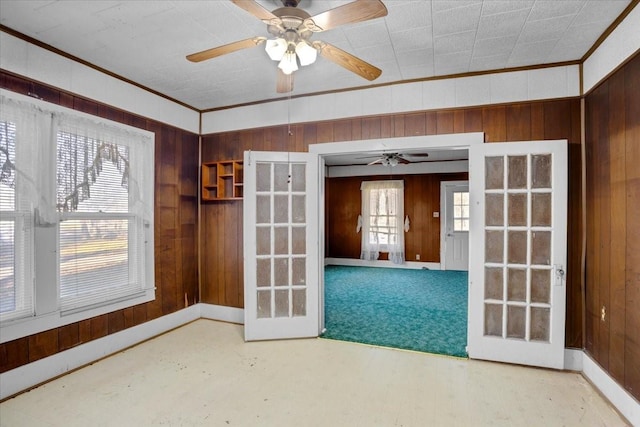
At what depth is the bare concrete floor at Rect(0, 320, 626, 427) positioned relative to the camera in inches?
82.0

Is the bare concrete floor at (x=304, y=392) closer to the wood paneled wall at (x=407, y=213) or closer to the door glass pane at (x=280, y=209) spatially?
the door glass pane at (x=280, y=209)

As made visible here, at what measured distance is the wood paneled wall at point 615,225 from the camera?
2.01 meters

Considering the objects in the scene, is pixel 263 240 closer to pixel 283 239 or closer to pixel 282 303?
pixel 283 239

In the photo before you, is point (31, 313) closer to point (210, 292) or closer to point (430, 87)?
point (210, 292)

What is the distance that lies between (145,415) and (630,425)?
3171 mm

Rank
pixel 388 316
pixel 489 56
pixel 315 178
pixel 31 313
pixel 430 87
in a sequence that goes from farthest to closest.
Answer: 1. pixel 388 316
2. pixel 315 178
3. pixel 430 87
4. pixel 489 56
5. pixel 31 313

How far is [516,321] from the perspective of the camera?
9.21 feet

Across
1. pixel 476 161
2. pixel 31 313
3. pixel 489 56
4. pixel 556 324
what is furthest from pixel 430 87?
pixel 31 313

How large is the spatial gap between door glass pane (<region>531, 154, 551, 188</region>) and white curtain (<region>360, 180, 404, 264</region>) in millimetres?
4543

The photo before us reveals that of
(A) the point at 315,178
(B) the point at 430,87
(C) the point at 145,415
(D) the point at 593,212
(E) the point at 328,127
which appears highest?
(B) the point at 430,87

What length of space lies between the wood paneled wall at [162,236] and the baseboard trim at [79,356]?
5 cm

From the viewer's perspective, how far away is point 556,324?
2.67 m

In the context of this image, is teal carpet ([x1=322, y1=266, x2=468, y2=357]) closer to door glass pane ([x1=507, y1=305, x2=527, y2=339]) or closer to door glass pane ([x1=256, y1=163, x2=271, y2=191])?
door glass pane ([x1=507, y1=305, x2=527, y2=339])

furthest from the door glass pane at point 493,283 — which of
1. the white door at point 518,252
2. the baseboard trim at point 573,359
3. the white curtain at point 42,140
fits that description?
the white curtain at point 42,140
